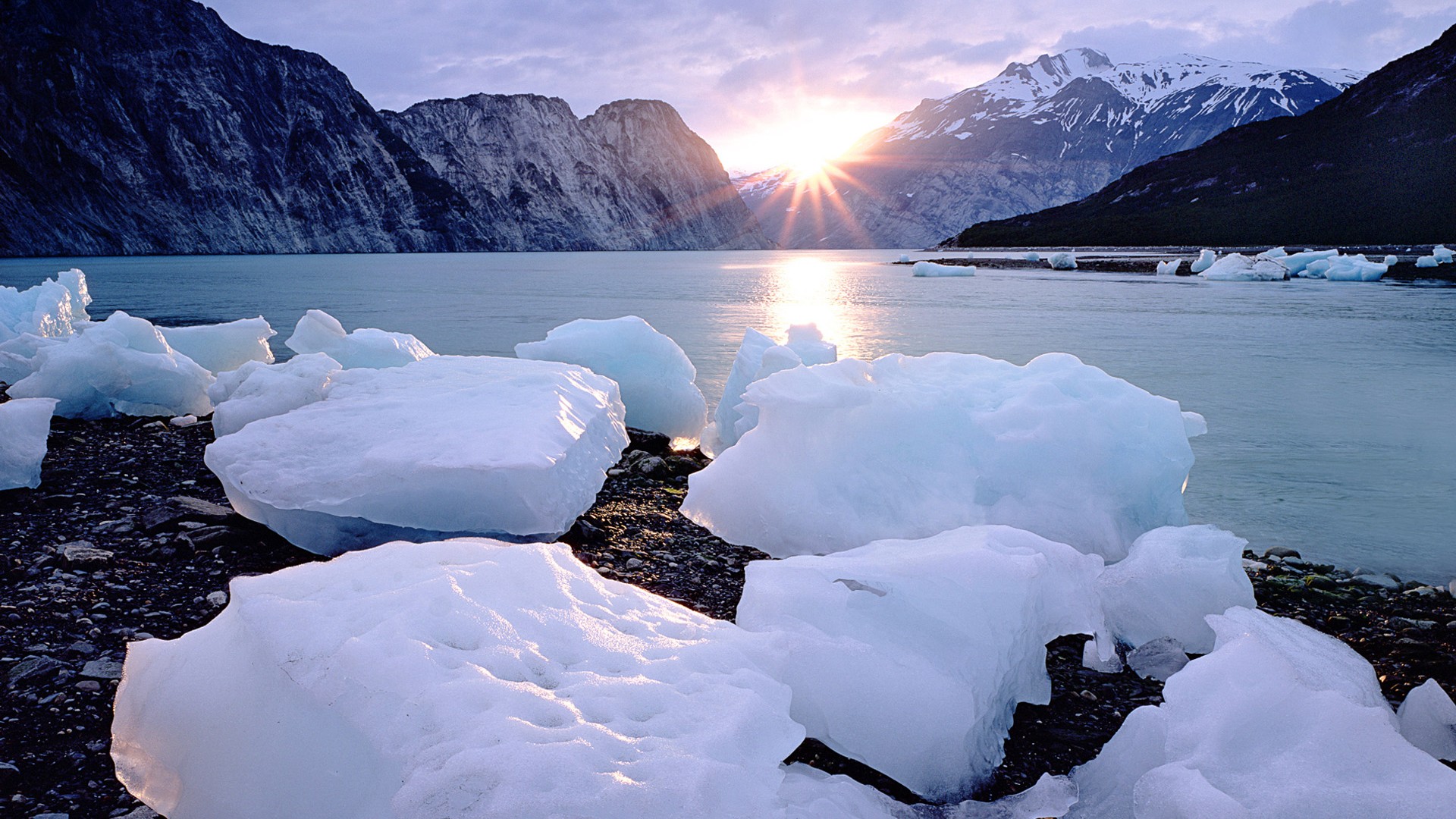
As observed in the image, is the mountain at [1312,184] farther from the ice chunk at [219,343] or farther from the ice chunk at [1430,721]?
the ice chunk at [219,343]

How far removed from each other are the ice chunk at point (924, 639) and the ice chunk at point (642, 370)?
4348 millimetres

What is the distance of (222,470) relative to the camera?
387cm

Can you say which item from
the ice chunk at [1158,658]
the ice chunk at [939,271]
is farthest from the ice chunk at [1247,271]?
the ice chunk at [1158,658]

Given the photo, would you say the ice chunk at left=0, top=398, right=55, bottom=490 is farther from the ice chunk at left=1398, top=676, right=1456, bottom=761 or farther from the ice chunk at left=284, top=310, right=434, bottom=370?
the ice chunk at left=1398, top=676, right=1456, bottom=761

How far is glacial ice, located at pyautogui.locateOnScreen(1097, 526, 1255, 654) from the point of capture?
3.62m

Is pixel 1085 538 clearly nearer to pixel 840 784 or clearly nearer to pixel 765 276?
pixel 840 784

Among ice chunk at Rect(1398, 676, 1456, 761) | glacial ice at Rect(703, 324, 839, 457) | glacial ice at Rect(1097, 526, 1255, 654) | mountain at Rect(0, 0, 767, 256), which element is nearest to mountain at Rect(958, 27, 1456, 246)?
mountain at Rect(0, 0, 767, 256)

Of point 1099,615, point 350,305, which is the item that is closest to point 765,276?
point 350,305

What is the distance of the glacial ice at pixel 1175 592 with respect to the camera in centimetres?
362

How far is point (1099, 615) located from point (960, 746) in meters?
1.17

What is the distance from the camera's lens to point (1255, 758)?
7.52 feet

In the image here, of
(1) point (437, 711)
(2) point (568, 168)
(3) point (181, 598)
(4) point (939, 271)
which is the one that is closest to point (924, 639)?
(1) point (437, 711)

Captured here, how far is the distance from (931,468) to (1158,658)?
5.19 feet

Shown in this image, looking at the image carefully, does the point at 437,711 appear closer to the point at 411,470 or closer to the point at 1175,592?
the point at 411,470
